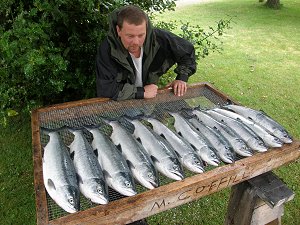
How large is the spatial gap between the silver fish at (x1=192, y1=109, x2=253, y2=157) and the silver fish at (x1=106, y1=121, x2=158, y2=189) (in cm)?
76

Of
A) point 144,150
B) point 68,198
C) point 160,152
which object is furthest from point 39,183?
point 160,152

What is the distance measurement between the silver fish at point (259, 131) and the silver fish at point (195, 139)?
1.64 feet

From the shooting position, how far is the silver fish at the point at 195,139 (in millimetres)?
2404

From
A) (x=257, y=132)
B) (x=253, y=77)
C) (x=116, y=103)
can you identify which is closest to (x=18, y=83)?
(x=116, y=103)

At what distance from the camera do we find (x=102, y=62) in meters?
3.62

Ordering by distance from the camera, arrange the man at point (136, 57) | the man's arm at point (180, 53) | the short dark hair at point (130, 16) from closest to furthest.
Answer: the short dark hair at point (130, 16), the man at point (136, 57), the man's arm at point (180, 53)

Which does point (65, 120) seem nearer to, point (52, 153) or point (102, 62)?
point (52, 153)

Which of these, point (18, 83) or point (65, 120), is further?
point (18, 83)

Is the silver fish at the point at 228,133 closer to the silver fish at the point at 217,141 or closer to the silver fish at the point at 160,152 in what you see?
the silver fish at the point at 217,141

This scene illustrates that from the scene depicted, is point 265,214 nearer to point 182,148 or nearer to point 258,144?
point 258,144

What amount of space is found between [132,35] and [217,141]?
1.49 meters

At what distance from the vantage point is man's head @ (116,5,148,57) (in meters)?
3.24

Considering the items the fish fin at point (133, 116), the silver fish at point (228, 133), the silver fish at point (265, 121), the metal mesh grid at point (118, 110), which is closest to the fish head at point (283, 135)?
the silver fish at point (265, 121)

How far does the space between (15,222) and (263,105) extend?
5.28 m
